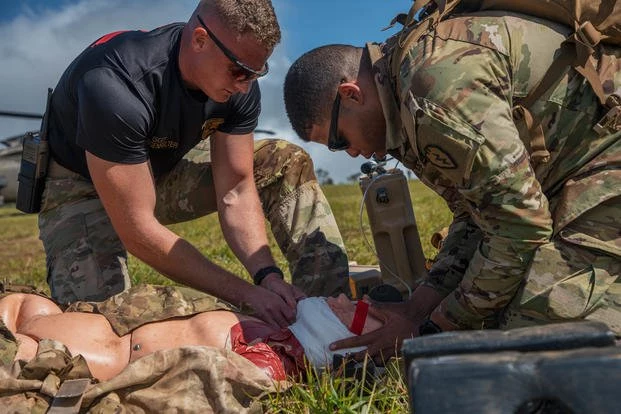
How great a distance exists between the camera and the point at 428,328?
3.48 m

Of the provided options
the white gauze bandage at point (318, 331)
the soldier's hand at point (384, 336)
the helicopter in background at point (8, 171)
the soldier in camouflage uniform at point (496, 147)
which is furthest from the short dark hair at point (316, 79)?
the helicopter in background at point (8, 171)

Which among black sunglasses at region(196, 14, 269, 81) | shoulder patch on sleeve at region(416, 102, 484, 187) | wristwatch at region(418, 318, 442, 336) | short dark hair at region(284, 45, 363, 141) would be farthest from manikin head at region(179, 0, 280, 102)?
wristwatch at region(418, 318, 442, 336)

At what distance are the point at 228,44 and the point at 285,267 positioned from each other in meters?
3.51

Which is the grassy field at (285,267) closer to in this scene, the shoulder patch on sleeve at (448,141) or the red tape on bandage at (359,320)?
the red tape on bandage at (359,320)

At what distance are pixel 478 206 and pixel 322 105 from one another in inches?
33.9

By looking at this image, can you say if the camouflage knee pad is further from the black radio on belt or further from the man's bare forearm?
the man's bare forearm

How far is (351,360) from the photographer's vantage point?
330 cm

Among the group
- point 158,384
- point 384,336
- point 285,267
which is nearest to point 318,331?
point 384,336

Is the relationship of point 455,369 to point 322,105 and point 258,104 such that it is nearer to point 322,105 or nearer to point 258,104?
point 322,105

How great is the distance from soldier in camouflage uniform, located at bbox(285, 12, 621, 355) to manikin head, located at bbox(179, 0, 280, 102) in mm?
412

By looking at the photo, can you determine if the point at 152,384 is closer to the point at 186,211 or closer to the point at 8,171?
the point at 186,211

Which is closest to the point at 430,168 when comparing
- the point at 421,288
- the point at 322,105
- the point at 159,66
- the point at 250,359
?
the point at 322,105

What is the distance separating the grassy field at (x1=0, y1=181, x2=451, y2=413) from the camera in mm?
2754

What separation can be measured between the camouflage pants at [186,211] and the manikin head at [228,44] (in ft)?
2.85
